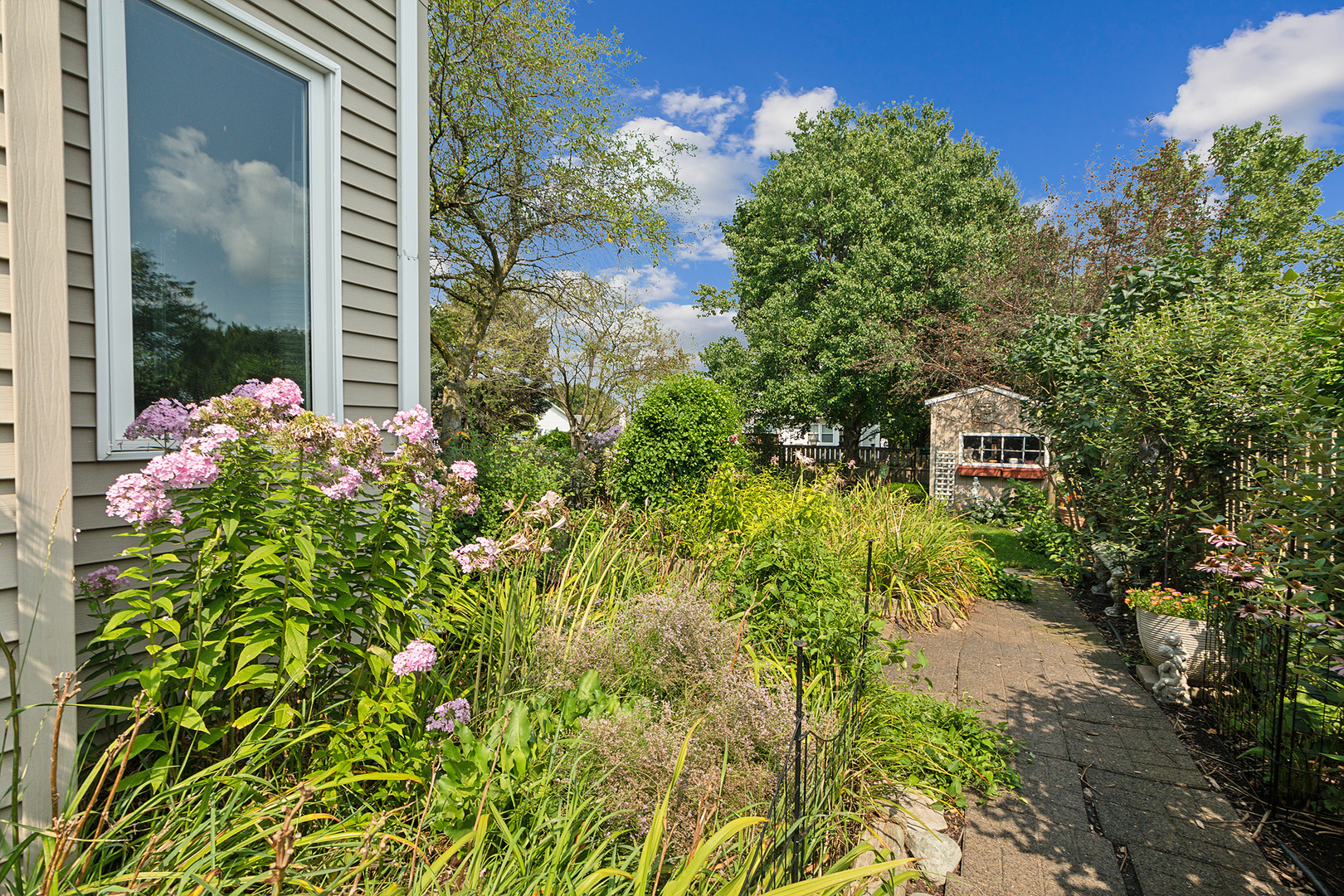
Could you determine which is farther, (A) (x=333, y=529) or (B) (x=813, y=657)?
(B) (x=813, y=657)

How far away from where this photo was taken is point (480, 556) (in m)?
2.43

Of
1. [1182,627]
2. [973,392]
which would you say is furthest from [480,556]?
[973,392]

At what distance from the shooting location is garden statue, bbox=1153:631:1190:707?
142 inches

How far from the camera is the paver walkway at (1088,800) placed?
2.14 m

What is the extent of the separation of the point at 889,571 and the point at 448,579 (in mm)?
3779

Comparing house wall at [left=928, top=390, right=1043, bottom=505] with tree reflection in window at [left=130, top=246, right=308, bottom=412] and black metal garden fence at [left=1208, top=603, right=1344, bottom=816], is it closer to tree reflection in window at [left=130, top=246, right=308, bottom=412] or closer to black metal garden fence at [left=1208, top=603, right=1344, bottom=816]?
black metal garden fence at [left=1208, top=603, right=1344, bottom=816]

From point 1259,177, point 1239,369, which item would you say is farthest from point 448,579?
point 1259,177

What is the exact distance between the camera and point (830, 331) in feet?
43.9

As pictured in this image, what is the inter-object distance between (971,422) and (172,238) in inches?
501

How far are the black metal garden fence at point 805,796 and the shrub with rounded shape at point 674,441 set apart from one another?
11.8 feet

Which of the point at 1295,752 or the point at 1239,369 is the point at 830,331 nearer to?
the point at 1239,369

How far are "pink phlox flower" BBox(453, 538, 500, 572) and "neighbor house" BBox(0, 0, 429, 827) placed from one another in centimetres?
110

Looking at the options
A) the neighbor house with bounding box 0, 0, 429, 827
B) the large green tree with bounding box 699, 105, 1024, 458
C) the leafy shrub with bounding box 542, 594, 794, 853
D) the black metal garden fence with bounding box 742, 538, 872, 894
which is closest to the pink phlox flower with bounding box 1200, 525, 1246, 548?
the black metal garden fence with bounding box 742, 538, 872, 894

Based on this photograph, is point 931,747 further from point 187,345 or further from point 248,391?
point 187,345
